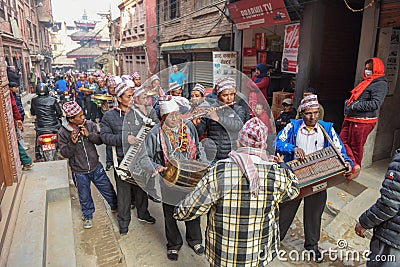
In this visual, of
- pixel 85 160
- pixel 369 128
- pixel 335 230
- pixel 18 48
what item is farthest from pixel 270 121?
pixel 18 48

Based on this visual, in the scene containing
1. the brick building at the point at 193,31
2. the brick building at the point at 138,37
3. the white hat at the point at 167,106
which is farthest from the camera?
the brick building at the point at 138,37

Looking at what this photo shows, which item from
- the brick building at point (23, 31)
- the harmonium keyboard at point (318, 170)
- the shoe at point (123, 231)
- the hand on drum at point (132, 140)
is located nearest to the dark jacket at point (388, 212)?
the harmonium keyboard at point (318, 170)

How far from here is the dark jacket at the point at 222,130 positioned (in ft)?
11.9

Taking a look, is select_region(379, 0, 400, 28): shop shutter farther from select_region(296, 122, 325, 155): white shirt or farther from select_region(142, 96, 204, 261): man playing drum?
select_region(142, 96, 204, 261): man playing drum

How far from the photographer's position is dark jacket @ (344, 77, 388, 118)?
3973 mm

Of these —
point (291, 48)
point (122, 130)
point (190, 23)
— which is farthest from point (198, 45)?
point (122, 130)

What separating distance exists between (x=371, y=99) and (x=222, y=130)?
2214 millimetres

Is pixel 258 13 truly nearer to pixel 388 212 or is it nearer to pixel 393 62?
pixel 393 62

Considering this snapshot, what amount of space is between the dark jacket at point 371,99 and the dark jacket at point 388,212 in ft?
7.57

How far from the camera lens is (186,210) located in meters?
2.07

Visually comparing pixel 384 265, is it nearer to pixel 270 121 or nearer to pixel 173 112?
pixel 173 112

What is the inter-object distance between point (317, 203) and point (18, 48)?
18.6 meters

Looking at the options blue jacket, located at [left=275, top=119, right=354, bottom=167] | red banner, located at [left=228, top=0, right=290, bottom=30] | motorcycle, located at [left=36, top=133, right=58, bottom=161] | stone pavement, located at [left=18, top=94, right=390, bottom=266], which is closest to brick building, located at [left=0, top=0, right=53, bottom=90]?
motorcycle, located at [left=36, top=133, right=58, bottom=161]

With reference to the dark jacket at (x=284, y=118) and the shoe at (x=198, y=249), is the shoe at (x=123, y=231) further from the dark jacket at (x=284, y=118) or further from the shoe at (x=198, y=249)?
the dark jacket at (x=284, y=118)
